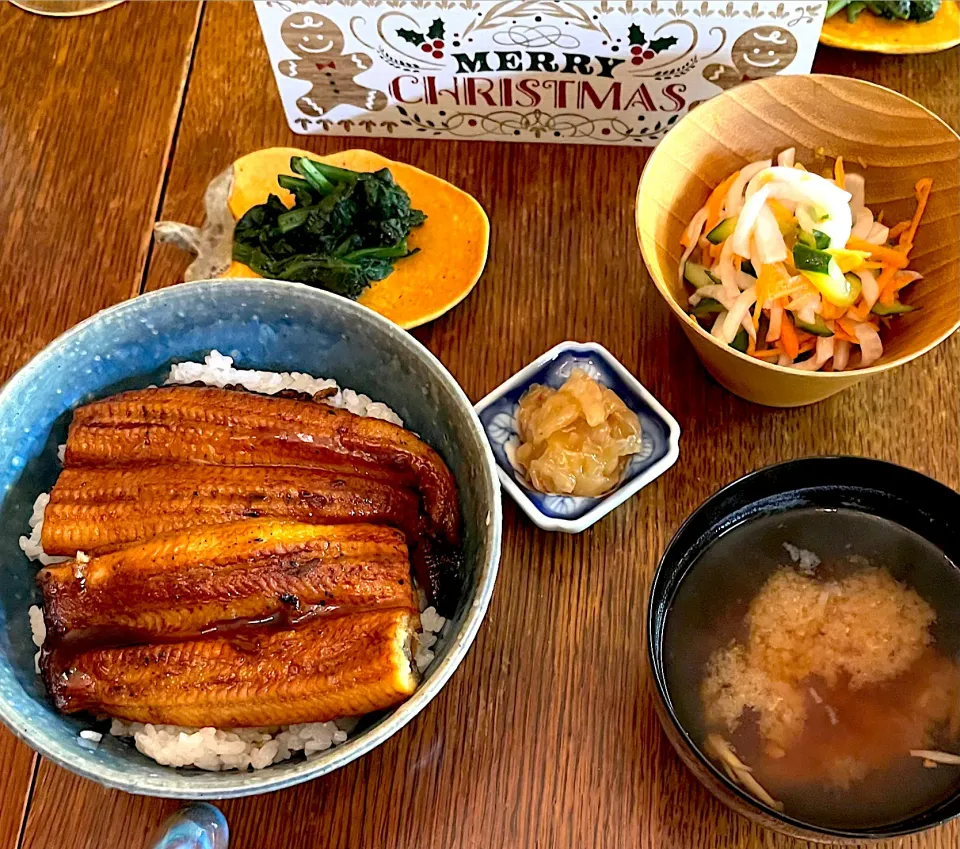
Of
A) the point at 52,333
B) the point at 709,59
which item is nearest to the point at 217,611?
the point at 52,333

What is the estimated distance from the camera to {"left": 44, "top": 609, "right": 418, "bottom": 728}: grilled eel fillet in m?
0.96

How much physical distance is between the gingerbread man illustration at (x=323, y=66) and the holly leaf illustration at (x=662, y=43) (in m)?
0.44

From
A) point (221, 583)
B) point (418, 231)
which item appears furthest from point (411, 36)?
point (221, 583)

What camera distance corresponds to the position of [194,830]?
39.8 inches

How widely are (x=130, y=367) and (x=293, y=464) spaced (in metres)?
0.26

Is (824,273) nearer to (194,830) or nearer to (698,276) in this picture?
(698,276)

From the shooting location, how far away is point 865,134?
1310 mm

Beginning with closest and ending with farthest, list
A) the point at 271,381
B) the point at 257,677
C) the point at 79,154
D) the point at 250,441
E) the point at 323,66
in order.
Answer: the point at 257,677 < the point at 250,441 < the point at 271,381 < the point at 323,66 < the point at 79,154

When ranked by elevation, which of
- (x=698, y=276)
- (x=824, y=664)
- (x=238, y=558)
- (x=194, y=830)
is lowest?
(x=194, y=830)

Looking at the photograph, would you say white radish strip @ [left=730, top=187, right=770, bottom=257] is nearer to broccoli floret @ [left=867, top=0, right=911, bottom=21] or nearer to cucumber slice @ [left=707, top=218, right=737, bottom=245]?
cucumber slice @ [left=707, top=218, right=737, bottom=245]

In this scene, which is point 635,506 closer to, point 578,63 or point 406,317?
point 406,317

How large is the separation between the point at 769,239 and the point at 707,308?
13 centimetres

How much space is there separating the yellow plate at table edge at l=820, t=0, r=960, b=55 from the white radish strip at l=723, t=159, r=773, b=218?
15.9 inches

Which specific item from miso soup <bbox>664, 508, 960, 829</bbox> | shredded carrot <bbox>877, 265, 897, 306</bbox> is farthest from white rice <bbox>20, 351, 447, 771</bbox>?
shredded carrot <bbox>877, 265, 897, 306</bbox>
